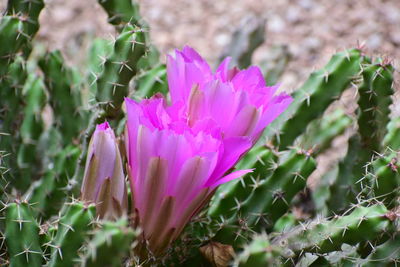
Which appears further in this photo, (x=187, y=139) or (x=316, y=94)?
(x=316, y=94)

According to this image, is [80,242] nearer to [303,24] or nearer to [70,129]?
[70,129]

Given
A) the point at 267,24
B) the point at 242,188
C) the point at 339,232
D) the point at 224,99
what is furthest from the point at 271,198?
Answer: the point at 267,24

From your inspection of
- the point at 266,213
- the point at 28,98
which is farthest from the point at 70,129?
the point at 266,213

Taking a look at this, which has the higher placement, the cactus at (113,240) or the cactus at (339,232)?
the cactus at (113,240)

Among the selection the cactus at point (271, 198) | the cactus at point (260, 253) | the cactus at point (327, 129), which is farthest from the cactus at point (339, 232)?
the cactus at point (327, 129)

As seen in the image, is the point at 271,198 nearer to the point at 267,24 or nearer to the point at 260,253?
the point at 260,253

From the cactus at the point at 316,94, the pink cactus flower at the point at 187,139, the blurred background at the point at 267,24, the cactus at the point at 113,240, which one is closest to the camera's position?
the cactus at the point at 113,240

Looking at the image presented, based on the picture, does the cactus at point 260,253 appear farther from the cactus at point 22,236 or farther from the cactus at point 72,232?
the cactus at point 22,236
